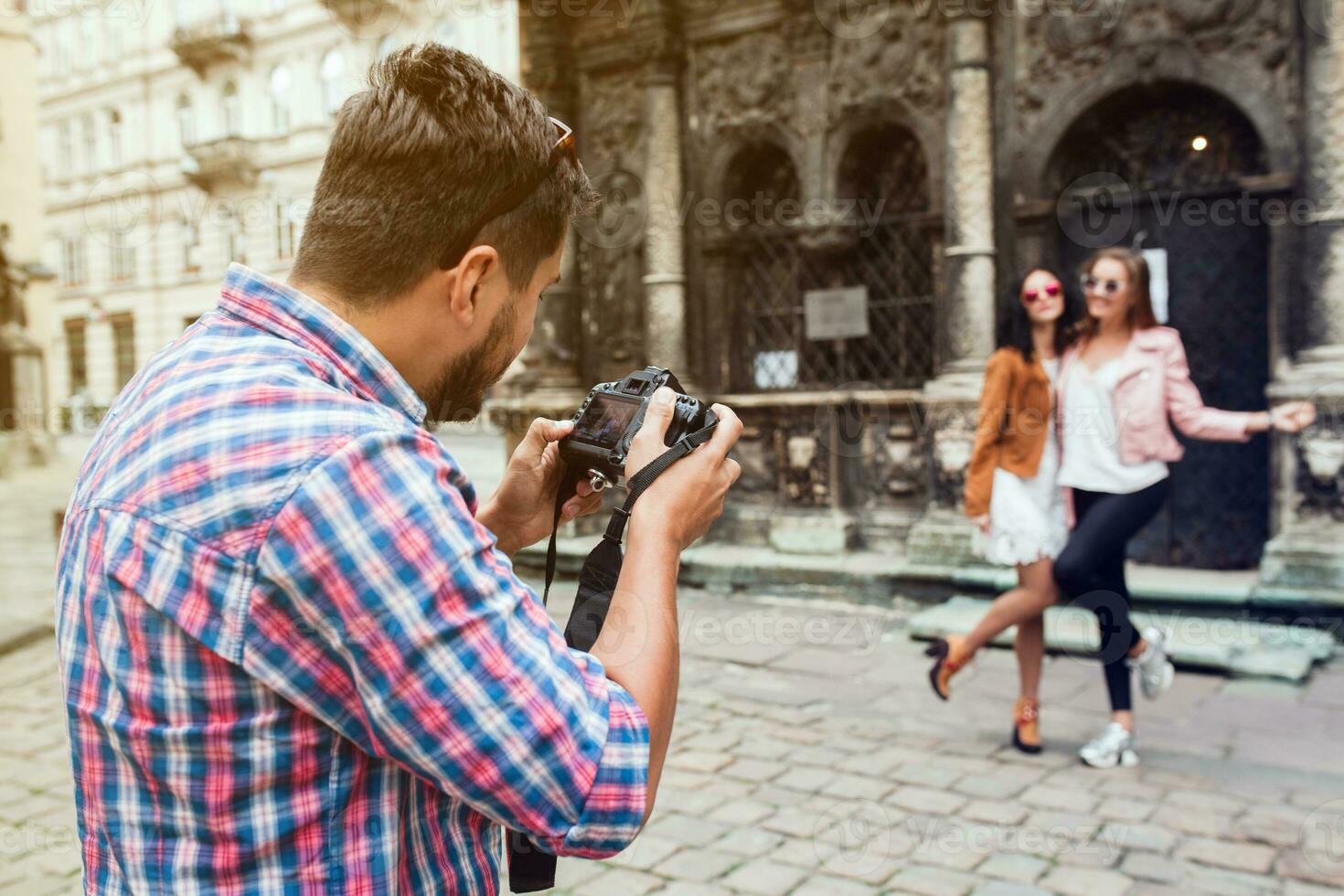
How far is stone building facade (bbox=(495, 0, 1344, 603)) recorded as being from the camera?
7457 millimetres

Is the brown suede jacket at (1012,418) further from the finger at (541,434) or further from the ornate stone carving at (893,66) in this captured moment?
the ornate stone carving at (893,66)

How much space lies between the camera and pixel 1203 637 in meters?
6.66

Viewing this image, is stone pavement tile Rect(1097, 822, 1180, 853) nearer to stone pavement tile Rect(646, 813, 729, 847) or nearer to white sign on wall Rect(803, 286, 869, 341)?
stone pavement tile Rect(646, 813, 729, 847)

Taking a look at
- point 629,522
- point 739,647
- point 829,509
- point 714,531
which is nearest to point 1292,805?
point 739,647

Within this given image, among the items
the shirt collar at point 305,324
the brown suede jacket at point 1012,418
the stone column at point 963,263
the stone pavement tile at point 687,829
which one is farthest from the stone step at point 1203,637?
the shirt collar at point 305,324

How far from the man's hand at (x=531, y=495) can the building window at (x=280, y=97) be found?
→ 30.1 m

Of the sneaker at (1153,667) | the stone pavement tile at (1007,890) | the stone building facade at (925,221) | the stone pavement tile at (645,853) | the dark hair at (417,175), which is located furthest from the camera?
the stone building facade at (925,221)

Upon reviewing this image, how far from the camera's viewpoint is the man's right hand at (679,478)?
54.2 inches

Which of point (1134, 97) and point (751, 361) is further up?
point (1134, 97)

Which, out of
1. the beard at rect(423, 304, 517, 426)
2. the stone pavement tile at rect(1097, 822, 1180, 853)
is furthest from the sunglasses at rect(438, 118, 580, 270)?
the stone pavement tile at rect(1097, 822, 1180, 853)

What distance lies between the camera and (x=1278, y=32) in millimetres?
7477

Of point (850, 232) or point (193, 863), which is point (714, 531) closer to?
point (850, 232)

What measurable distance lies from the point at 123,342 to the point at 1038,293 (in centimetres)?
3363

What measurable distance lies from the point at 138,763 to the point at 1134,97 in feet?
27.6
